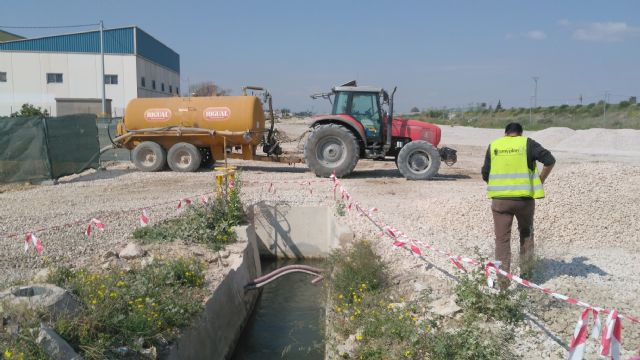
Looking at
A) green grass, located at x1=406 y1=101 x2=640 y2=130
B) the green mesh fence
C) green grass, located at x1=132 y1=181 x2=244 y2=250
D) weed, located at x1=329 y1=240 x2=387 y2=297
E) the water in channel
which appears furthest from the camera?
green grass, located at x1=406 y1=101 x2=640 y2=130

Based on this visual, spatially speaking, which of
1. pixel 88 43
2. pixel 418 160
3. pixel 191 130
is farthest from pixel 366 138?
pixel 88 43

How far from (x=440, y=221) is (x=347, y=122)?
5.40m

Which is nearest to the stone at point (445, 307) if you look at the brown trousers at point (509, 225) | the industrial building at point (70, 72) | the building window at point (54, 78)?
the brown trousers at point (509, 225)

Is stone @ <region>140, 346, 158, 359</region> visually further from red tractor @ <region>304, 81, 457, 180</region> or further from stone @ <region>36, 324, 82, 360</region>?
red tractor @ <region>304, 81, 457, 180</region>

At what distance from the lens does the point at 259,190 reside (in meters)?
11.5

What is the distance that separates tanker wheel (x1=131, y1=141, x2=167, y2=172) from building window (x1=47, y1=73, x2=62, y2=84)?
26.8 meters

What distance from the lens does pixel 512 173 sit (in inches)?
207

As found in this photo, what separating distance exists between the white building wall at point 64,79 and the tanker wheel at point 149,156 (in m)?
23.3

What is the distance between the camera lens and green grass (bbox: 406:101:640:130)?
36.6 meters

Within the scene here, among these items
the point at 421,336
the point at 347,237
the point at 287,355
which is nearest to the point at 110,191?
the point at 347,237

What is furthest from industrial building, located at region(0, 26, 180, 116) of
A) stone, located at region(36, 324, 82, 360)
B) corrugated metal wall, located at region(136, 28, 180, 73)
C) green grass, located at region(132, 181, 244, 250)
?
stone, located at region(36, 324, 82, 360)

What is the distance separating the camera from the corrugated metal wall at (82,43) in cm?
3750

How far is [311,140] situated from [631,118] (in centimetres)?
3208

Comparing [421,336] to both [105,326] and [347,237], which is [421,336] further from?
[347,237]
